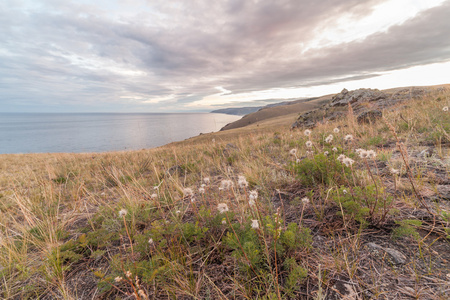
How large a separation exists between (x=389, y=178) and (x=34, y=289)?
5.09 m

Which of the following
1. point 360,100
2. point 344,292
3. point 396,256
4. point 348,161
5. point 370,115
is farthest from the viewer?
point 360,100

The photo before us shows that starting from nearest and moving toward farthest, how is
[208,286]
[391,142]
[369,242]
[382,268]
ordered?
1. [382,268]
2. [208,286]
3. [369,242]
4. [391,142]

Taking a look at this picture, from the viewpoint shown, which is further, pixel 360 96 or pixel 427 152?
pixel 360 96

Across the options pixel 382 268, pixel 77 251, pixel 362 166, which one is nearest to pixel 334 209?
pixel 382 268

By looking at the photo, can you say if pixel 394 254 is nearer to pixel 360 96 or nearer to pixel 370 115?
pixel 370 115

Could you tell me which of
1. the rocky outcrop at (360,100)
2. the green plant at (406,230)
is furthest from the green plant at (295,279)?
the rocky outcrop at (360,100)

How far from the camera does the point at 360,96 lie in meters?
15.9

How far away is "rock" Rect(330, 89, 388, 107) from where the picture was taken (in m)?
14.8

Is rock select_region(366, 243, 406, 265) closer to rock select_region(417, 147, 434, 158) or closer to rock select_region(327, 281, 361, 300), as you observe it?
rock select_region(327, 281, 361, 300)

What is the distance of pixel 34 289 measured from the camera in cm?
198

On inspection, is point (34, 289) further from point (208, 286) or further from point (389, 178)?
point (389, 178)

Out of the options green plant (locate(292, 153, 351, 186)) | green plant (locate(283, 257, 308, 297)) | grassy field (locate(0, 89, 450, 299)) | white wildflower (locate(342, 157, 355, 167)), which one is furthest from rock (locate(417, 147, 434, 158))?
green plant (locate(283, 257, 308, 297))

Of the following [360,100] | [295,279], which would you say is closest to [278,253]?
[295,279]

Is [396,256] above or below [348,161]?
below
